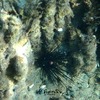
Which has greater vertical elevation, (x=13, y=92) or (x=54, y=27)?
(x=54, y=27)

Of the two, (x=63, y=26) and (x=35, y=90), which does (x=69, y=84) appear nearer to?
(x=35, y=90)

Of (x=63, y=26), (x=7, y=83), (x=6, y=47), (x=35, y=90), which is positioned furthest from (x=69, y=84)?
(x=6, y=47)

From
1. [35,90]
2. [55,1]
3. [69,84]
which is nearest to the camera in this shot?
[55,1]

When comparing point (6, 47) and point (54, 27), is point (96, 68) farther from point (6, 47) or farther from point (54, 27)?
point (6, 47)

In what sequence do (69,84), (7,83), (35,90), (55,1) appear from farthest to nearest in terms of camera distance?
(69,84) → (35,90) → (55,1) → (7,83)

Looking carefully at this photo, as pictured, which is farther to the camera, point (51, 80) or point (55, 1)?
point (51, 80)

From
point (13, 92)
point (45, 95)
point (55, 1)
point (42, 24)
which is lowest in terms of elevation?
point (45, 95)

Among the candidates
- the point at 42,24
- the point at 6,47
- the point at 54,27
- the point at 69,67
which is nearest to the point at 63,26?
the point at 54,27
